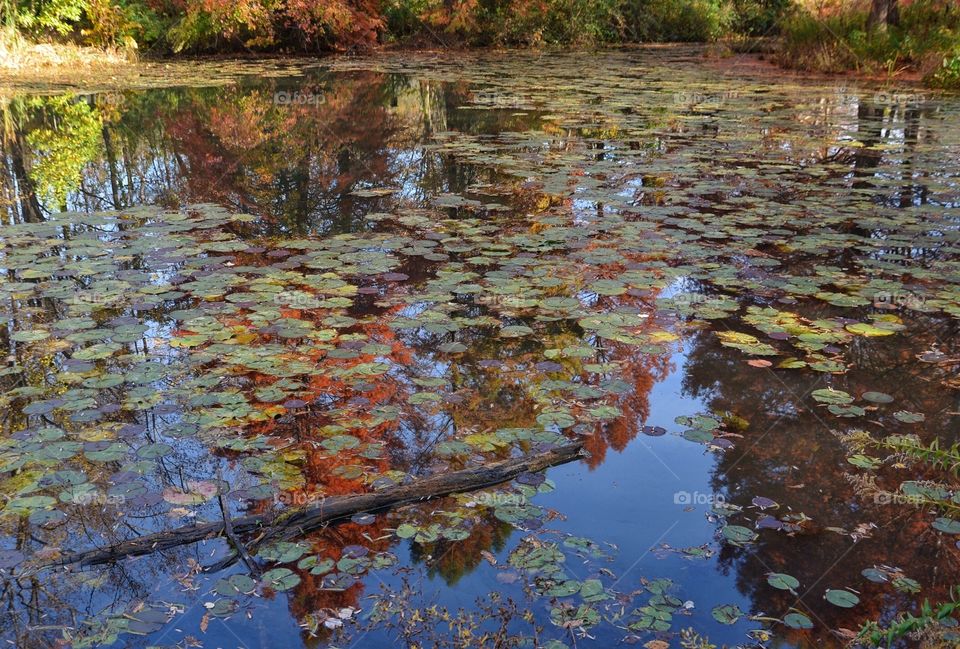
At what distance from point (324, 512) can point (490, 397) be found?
121 centimetres

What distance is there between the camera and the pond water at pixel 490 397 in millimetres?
2576

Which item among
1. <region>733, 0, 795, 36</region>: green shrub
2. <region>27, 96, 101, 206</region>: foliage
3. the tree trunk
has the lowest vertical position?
<region>27, 96, 101, 206</region>: foliage

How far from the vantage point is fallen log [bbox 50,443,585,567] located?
273 cm

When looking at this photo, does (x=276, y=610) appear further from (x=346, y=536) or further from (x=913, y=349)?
(x=913, y=349)

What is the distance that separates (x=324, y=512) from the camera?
2.94 metres

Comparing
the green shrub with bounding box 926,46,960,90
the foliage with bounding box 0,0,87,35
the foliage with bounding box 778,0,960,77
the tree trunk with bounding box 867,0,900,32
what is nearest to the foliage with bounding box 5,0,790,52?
the foliage with bounding box 0,0,87,35

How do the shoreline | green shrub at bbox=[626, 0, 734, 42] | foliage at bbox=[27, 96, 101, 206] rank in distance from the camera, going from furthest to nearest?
green shrub at bbox=[626, 0, 734, 42] → the shoreline → foliage at bbox=[27, 96, 101, 206]

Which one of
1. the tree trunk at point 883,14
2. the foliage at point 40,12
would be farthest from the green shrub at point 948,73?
the foliage at point 40,12

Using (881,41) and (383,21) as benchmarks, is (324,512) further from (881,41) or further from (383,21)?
(383,21)

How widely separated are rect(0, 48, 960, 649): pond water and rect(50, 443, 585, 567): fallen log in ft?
0.17

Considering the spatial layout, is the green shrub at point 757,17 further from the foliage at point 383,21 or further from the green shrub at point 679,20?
the green shrub at point 679,20

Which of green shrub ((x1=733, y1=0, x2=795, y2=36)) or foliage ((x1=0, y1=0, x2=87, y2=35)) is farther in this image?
green shrub ((x1=733, y1=0, x2=795, y2=36))

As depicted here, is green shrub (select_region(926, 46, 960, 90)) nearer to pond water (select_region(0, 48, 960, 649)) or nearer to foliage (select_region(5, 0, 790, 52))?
pond water (select_region(0, 48, 960, 649))

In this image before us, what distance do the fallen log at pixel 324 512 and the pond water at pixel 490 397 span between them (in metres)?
0.05
